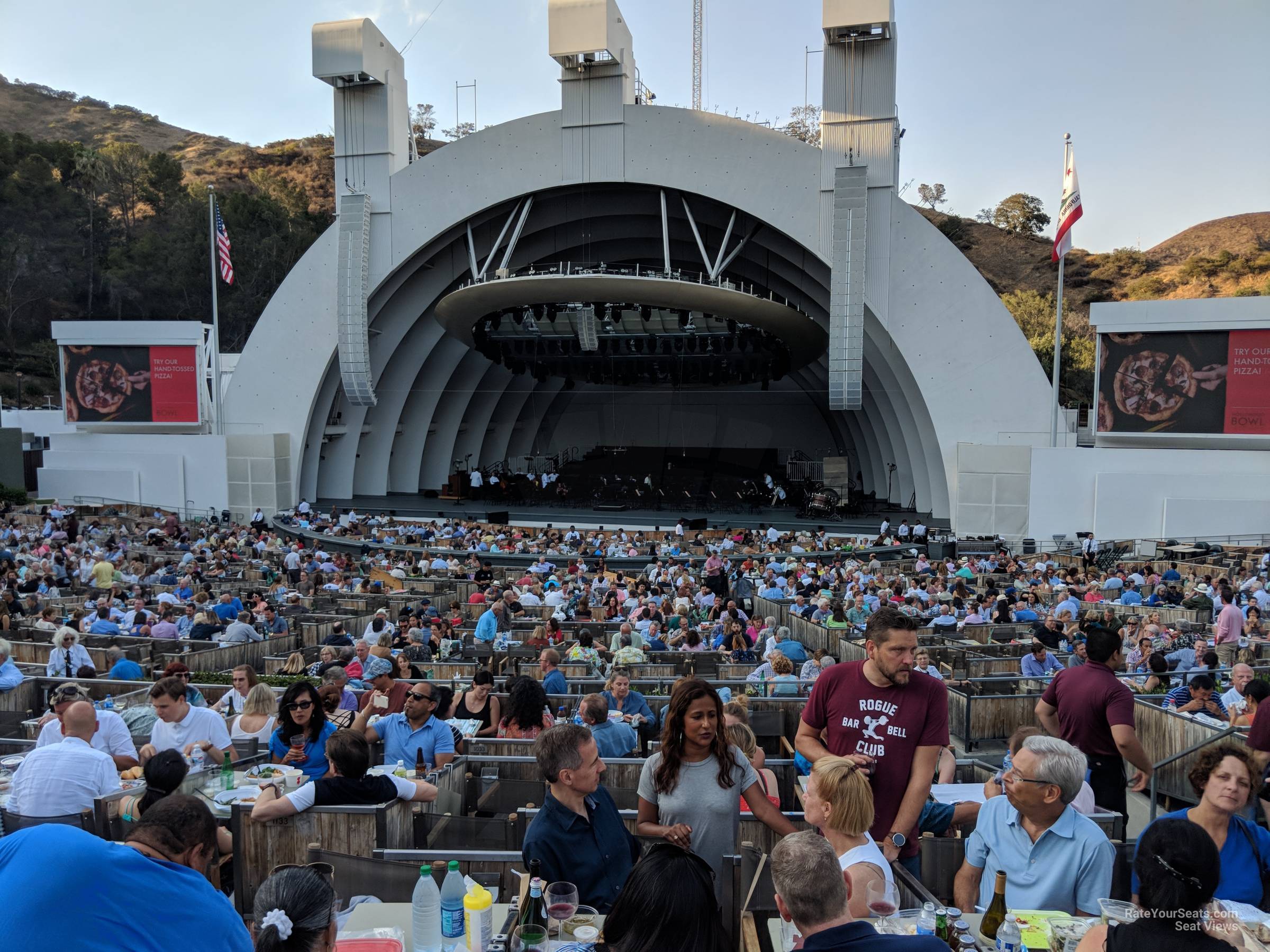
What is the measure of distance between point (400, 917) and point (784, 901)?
1.61 meters

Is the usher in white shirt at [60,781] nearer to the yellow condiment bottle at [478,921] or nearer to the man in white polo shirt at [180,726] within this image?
the man in white polo shirt at [180,726]

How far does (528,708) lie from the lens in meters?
5.71

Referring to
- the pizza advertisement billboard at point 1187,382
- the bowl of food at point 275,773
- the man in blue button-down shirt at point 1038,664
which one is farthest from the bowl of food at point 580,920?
the pizza advertisement billboard at point 1187,382

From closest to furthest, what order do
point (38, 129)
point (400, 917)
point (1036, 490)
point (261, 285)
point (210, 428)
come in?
point (400, 917), point (1036, 490), point (210, 428), point (261, 285), point (38, 129)

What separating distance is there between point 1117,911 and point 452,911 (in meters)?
2.22

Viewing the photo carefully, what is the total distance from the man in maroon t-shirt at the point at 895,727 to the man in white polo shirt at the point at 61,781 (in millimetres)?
3551

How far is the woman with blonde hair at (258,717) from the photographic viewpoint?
6.09m

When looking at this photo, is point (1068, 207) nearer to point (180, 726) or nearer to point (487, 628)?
point (487, 628)

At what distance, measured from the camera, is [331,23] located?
28406 millimetres

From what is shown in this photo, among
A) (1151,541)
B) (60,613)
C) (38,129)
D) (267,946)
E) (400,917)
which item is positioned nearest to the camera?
(267,946)

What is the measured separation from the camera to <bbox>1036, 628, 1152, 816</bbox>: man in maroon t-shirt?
454cm

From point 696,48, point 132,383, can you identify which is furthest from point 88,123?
point 132,383

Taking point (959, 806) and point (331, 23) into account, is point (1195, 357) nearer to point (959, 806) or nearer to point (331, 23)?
point (959, 806)

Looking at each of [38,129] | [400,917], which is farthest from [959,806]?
[38,129]
